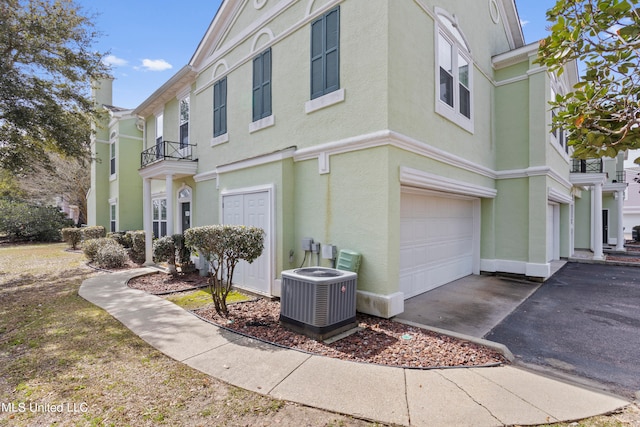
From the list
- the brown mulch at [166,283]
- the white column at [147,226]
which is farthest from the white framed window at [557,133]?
the white column at [147,226]

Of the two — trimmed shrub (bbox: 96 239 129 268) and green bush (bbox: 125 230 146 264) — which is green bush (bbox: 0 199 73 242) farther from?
green bush (bbox: 125 230 146 264)

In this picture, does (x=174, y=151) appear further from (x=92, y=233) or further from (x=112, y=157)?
(x=92, y=233)

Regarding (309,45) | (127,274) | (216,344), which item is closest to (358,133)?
(309,45)

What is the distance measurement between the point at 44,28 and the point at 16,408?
432 inches

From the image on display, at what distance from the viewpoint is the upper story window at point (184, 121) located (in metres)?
11.7

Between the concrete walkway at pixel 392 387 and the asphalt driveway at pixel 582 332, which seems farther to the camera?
the asphalt driveway at pixel 582 332

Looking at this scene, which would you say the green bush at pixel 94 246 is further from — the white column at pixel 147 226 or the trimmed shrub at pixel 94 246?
the white column at pixel 147 226

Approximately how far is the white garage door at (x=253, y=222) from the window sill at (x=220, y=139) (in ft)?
6.91

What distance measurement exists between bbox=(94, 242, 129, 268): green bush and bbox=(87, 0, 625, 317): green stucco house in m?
2.28

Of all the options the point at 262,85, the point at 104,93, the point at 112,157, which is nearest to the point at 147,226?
the point at 262,85

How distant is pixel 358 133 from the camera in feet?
19.2

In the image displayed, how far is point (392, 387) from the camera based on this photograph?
133 inches

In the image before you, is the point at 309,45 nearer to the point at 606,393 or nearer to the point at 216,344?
the point at 216,344

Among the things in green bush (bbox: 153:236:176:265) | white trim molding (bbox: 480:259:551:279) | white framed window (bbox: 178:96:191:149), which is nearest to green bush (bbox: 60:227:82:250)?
white framed window (bbox: 178:96:191:149)
